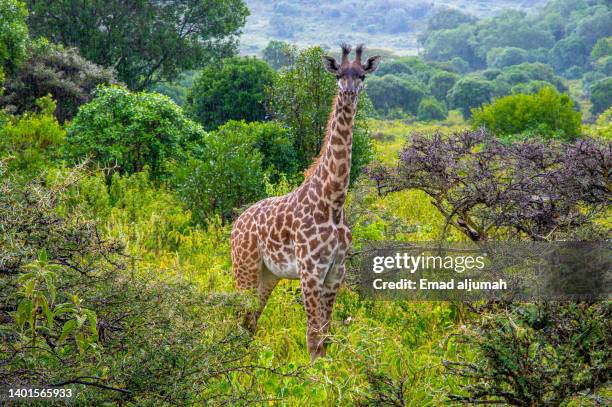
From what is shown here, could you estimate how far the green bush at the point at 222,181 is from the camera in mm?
10438

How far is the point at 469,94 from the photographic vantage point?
5994 centimetres

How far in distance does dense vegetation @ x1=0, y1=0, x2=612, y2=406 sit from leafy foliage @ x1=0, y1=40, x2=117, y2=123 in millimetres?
68

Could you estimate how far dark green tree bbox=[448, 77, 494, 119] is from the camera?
59156 mm

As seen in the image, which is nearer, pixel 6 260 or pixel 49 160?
pixel 6 260

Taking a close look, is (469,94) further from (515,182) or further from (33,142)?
(515,182)

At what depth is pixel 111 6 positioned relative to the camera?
84.3ft

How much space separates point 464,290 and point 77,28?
2235cm

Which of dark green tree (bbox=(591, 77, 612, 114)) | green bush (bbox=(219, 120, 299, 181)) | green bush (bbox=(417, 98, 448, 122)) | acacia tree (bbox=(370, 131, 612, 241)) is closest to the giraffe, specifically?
acacia tree (bbox=(370, 131, 612, 241))

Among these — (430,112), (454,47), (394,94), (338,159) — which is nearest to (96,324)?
(338,159)

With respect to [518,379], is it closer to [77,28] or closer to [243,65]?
[243,65]

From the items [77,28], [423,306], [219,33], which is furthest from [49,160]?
[219,33]

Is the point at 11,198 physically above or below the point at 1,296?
above

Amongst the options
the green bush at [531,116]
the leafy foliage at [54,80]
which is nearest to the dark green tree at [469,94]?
the green bush at [531,116]

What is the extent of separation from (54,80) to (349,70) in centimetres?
1610
